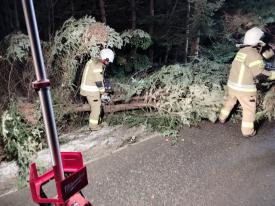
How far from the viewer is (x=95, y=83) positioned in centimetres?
614

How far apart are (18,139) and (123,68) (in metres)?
3.72

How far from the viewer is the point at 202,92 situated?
264 inches

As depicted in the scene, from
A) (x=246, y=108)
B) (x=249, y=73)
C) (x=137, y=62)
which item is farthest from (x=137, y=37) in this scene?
(x=246, y=108)

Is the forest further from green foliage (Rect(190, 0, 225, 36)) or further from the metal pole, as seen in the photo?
the metal pole

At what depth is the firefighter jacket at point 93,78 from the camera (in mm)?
6043

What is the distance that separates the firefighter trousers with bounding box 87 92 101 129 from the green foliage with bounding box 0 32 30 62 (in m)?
1.35

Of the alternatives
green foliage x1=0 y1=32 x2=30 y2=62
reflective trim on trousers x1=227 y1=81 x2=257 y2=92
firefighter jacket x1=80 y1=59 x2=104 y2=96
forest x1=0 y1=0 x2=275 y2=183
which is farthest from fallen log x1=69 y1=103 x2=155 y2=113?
reflective trim on trousers x1=227 y1=81 x2=257 y2=92

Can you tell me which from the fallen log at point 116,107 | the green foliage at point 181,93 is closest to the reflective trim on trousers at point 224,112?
the green foliage at point 181,93

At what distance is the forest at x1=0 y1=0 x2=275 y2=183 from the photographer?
5.72 meters

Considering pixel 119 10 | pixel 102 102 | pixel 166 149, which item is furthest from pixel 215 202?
pixel 119 10

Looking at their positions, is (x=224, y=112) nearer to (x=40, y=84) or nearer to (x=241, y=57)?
(x=241, y=57)

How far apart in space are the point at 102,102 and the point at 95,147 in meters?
1.03

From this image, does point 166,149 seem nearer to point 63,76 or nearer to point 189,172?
point 189,172

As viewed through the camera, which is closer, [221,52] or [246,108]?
[246,108]
